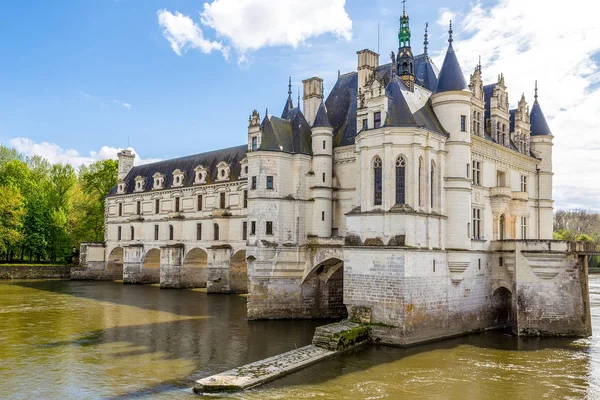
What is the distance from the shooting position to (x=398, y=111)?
81.0 ft

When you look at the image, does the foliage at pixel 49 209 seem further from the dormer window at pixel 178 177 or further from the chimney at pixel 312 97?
the chimney at pixel 312 97

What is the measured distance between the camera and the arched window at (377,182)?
24.8 m

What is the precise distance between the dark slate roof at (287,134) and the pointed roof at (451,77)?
333 inches

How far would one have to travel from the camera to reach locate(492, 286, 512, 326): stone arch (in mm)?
28420

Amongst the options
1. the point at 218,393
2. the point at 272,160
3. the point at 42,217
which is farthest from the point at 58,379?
the point at 42,217

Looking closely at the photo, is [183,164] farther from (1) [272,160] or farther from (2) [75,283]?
(1) [272,160]

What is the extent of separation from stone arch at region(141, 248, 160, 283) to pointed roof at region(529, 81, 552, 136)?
37585 millimetres

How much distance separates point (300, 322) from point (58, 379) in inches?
555

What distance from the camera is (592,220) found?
104 meters

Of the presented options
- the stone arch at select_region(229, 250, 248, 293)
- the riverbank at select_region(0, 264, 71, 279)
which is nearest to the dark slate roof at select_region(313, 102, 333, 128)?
the stone arch at select_region(229, 250, 248, 293)

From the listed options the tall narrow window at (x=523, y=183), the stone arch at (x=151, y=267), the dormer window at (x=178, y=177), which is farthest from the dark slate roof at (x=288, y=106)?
the stone arch at (x=151, y=267)

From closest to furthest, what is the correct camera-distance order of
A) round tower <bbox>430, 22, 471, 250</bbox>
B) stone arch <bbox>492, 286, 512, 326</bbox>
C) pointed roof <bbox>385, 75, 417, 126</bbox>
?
pointed roof <bbox>385, 75, 417, 126</bbox> < round tower <bbox>430, 22, 471, 250</bbox> < stone arch <bbox>492, 286, 512, 326</bbox>

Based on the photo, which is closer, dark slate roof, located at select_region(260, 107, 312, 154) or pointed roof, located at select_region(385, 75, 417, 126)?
pointed roof, located at select_region(385, 75, 417, 126)

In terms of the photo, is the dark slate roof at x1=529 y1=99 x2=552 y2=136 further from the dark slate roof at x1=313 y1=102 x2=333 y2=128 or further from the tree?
the tree
